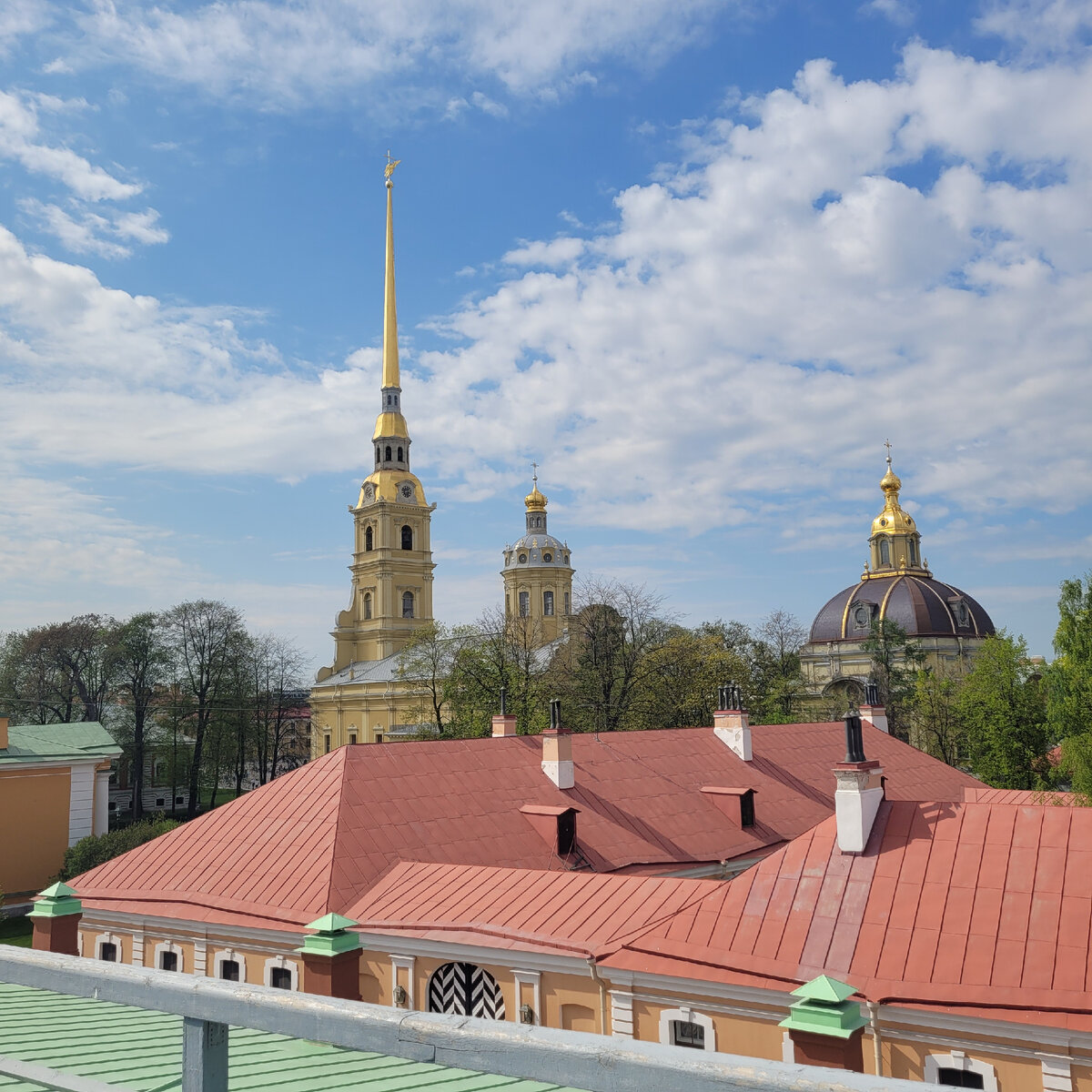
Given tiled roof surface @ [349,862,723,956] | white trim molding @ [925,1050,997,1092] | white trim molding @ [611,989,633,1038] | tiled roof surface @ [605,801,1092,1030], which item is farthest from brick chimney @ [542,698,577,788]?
white trim molding @ [925,1050,997,1092]

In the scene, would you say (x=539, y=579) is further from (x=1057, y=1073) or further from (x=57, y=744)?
(x=1057, y=1073)

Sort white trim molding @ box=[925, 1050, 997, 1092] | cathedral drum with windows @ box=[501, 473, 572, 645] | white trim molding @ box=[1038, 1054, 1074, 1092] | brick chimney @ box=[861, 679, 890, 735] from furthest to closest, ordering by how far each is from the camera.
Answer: cathedral drum with windows @ box=[501, 473, 572, 645]
brick chimney @ box=[861, 679, 890, 735]
white trim molding @ box=[925, 1050, 997, 1092]
white trim molding @ box=[1038, 1054, 1074, 1092]

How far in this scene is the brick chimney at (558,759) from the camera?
24.8m

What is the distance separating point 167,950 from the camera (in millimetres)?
19547

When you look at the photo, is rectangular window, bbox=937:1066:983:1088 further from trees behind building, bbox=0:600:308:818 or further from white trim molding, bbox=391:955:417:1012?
trees behind building, bbox=0:600:308:818

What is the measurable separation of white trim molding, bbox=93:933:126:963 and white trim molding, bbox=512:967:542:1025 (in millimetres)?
9046

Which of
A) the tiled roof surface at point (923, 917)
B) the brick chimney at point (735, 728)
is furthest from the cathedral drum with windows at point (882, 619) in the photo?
the tiled roof surface at point (923, 917)

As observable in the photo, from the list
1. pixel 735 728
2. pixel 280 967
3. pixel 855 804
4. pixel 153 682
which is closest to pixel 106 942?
pixel 280 967

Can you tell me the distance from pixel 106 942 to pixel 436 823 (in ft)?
22.9

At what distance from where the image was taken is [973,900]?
14.3 m

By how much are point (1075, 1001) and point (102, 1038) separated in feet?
38.2

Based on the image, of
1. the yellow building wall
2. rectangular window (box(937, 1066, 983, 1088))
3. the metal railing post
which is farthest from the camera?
the yellow building wall

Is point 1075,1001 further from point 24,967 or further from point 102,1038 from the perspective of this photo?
point 24,967

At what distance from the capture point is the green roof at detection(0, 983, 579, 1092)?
13.3 feet
